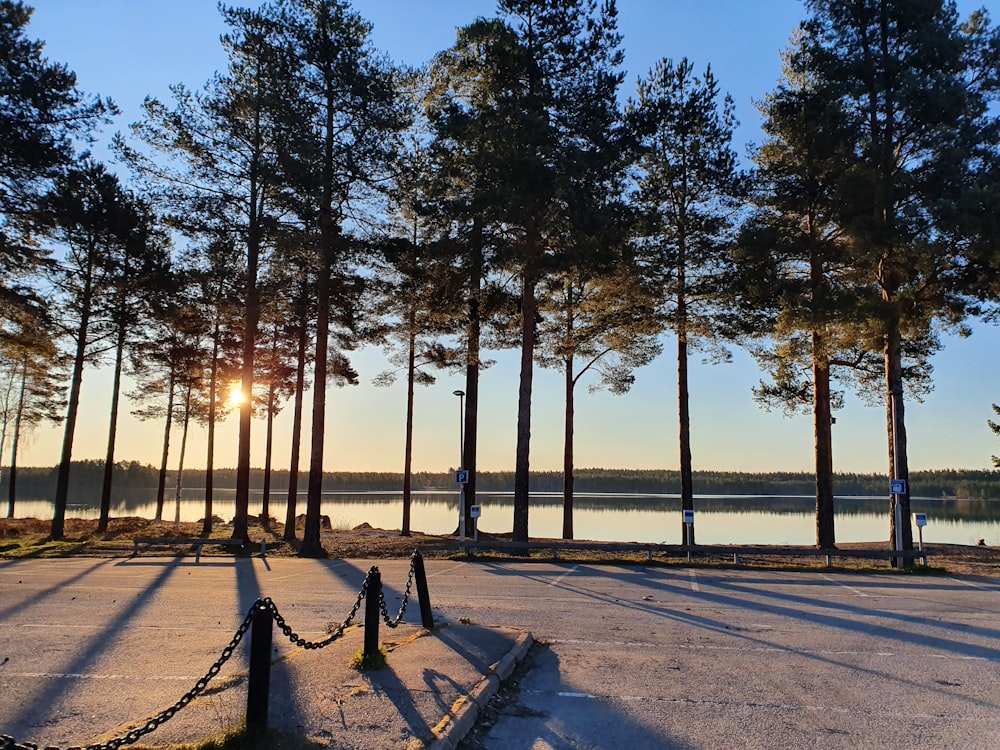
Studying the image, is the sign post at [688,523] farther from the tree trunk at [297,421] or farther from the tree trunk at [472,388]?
the tree trunk at [297,421]

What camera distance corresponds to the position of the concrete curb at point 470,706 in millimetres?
4883

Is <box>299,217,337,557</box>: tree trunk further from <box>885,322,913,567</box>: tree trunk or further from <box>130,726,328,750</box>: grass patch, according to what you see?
<box>130,726,328,750</box>: grass patch

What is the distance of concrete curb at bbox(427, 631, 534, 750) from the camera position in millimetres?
4883

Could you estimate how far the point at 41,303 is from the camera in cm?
2120

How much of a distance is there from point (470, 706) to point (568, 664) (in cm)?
228

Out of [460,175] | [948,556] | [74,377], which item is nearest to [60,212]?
[74,377]

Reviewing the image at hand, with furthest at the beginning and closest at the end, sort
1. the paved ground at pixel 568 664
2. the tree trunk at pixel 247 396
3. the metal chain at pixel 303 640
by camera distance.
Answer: the tree trunk at pixel 247 396, the paved ground at pixel 568 664, the metal chain at pixel 303 640

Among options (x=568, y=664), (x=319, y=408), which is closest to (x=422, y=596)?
(x=568, y=664)

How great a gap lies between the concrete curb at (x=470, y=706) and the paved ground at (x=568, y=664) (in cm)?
5

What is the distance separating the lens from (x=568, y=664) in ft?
24.8

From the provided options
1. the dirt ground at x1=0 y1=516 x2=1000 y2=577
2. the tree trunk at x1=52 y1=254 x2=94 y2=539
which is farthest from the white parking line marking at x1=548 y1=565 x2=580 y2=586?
the tree trunk at x1=52 y1=254 x2=94 y2=539

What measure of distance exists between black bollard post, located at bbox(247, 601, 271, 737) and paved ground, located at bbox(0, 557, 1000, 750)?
1.13 ft

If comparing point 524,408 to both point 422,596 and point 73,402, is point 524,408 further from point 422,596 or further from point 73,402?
point 73,402

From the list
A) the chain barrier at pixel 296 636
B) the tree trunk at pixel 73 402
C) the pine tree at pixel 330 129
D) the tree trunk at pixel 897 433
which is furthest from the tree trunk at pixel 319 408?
the tree trunk at pixel 897 433
